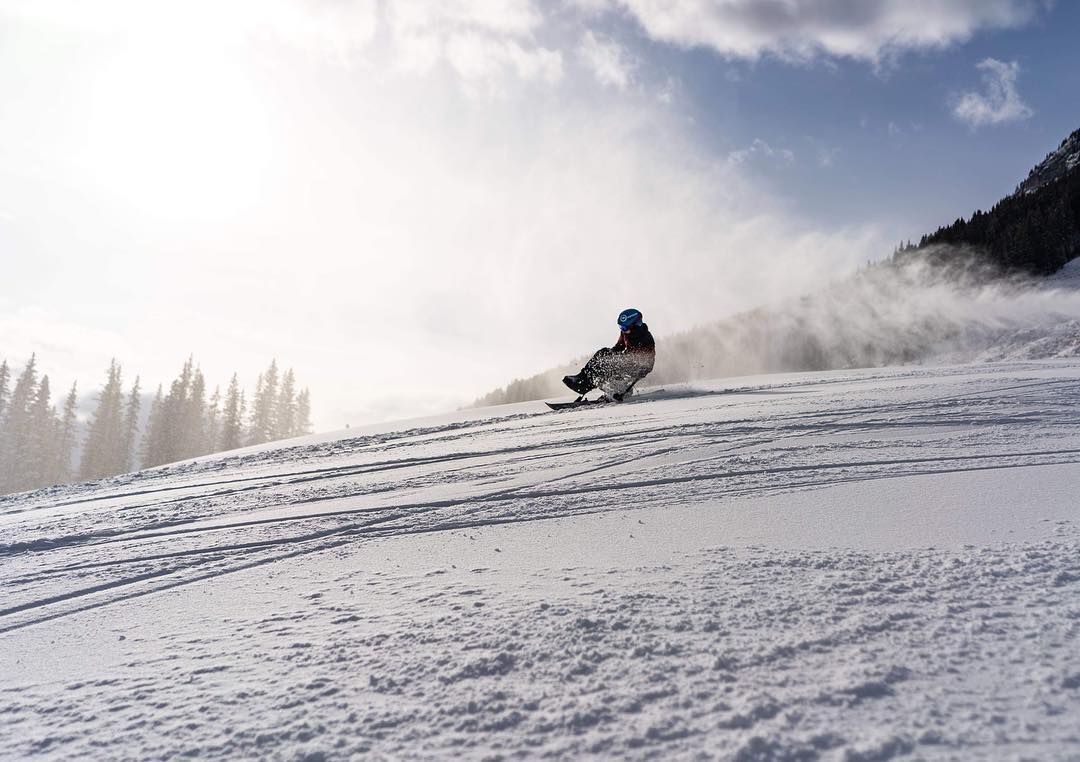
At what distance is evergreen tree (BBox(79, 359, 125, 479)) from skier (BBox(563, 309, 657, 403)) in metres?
47.4

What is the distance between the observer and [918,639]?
1.91 meters

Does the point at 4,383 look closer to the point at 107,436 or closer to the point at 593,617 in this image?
the point at 107,436

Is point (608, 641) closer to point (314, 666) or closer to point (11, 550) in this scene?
point (314, 666)

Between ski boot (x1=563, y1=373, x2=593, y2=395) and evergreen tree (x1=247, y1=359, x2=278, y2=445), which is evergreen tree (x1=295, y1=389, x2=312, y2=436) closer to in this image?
evergreen tree (x1=247, y1=359, x2=278, y2=445)

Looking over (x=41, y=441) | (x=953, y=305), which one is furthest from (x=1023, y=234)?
(x=41, y=441)

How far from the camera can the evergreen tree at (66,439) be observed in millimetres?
49781

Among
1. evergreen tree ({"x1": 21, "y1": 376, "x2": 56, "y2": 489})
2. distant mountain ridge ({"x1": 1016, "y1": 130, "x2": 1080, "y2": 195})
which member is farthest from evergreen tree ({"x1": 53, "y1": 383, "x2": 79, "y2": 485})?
Answer: distant mountain ridge ({"x1": 1016, "y1": 130, "x2": 1080, "y2": 195})

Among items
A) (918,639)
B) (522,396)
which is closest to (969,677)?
(918,639)

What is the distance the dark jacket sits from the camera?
496 inches

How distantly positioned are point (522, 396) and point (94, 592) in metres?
66.3

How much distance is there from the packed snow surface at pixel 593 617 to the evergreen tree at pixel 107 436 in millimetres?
51214

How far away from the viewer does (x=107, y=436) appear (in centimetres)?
4847

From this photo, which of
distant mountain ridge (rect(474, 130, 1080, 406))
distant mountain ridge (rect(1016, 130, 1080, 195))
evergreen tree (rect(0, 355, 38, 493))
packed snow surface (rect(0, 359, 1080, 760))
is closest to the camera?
packed snow surface (rect(0, 359, 1080, 760))

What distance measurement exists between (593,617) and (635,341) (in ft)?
35.1
